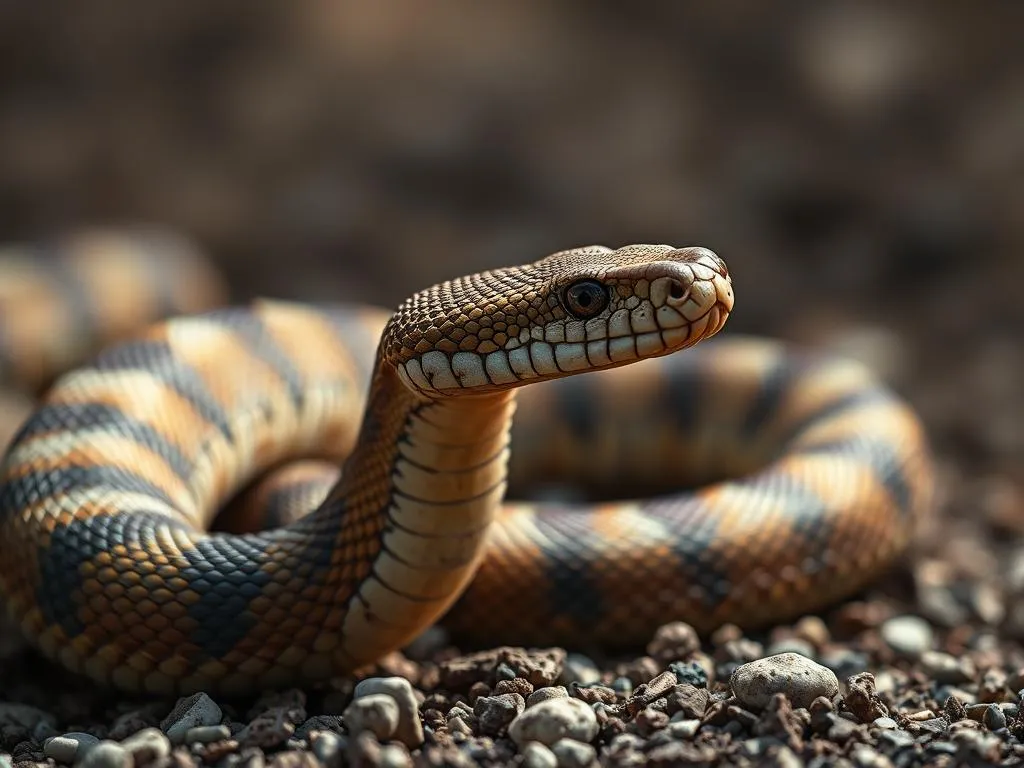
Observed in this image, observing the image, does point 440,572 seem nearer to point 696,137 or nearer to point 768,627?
point 768,627

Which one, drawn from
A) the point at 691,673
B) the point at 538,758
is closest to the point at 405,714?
the point at 538,758


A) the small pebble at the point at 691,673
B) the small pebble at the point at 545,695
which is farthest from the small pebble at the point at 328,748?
the small pebble at the point at 691,673

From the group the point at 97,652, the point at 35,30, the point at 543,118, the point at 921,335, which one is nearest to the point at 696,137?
the point at 543,118

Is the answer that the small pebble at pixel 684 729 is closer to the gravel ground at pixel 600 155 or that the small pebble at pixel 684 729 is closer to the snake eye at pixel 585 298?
the snake eye at pixel 585 298

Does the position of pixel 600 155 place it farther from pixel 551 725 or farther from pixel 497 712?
pixel 551 725

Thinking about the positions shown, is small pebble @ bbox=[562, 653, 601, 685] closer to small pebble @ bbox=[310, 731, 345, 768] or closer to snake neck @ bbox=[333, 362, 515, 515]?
snake neck @ bbox=[333, 362, 515, 515]
